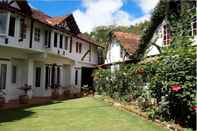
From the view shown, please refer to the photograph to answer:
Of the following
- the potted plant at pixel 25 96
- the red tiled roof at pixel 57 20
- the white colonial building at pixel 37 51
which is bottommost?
the potted plant at pixel 25 96

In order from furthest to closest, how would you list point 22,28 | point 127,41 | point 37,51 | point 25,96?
point 127,41 < point 37,51 < point 22,28 < point 25,96

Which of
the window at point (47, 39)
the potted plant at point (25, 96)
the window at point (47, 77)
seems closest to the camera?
the potted plant at point (25, 96)

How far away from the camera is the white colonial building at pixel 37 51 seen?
62.6 ft

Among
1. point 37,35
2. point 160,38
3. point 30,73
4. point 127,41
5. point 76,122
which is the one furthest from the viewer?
point 127,41

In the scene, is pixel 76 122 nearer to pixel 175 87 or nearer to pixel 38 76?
pixel 175 87

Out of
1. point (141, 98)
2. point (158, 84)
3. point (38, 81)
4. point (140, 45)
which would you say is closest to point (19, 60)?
point (38, 81)

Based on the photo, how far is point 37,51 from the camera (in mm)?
20828

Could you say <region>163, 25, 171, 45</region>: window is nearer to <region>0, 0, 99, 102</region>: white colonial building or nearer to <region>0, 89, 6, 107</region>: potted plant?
<region>0, 0, 99, 102</region>: white colonial building

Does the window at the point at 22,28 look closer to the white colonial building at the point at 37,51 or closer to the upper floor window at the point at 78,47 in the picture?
the white colonial building at the point at 37,51

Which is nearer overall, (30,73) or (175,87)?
(175,87)

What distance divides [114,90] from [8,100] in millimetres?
7894

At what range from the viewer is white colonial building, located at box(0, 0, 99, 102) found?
1908cm

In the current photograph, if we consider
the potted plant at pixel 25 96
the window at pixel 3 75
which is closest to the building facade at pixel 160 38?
the potted plant at pixel 25 96

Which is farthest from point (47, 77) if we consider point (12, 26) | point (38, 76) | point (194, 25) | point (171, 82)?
point (171, 82)
